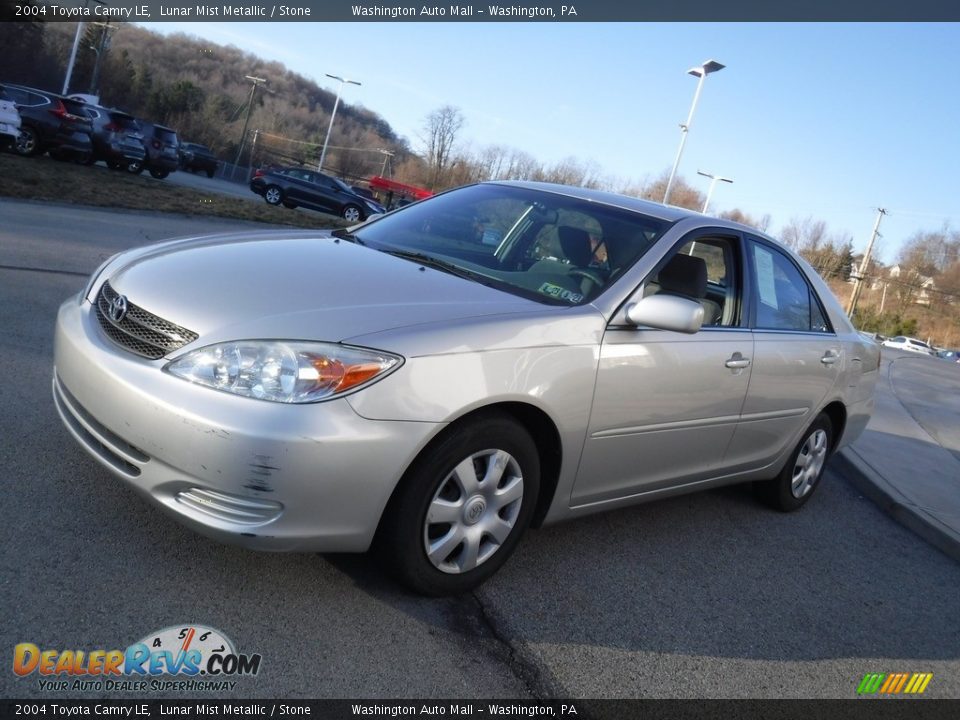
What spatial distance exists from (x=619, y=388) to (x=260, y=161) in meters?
63.3

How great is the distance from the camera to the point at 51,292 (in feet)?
21.7

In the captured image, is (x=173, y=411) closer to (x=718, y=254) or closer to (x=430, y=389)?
(x=430, y=389)

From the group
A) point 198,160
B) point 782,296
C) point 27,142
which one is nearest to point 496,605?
point 782,296

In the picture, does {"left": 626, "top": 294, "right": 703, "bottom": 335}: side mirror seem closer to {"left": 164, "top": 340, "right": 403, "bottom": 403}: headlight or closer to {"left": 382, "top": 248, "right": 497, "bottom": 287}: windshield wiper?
{"left": 382, "top": 248, "right": 497, "bottom": 287}: windshield wiper

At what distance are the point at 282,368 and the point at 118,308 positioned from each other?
85 centimetres

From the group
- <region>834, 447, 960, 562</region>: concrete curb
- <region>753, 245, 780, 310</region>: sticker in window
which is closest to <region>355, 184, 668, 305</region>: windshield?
<region>753, 245, 780, 310</region>: sticker in window

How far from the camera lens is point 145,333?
2.96 m

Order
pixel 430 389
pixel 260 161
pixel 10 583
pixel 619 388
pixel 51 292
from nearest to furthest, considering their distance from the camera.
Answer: pixel 10 583, pixel 430 389, pixel 619 388, pixel 51 292, pixel 260 161

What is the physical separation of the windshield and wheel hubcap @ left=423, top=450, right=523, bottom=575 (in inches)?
30.0

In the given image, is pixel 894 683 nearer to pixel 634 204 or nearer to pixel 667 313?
pixel 667 313

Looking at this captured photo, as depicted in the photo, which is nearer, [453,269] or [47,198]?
[453,269]

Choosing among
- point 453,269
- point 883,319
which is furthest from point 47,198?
point 883,319

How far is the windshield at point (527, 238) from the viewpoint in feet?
12.1

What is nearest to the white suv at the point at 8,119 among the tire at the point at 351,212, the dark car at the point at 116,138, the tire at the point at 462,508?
the dark car at the point at 116,138
